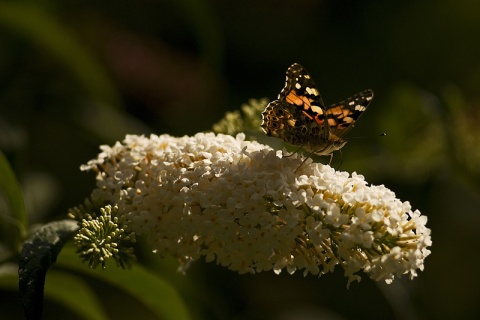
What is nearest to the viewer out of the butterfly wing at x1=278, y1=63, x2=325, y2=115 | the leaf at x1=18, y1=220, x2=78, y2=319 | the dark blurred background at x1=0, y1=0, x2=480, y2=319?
the leaf at x1=18, y1=220, x2=78, y2=319

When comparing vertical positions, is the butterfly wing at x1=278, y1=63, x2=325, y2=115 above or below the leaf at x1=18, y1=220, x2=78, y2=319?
above

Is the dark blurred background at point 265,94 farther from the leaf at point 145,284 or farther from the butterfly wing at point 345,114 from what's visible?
the butterfly wing at point 345,114

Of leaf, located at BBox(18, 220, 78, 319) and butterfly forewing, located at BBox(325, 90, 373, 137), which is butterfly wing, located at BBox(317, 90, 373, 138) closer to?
butterfly forewing, located at BBox(325, 90, 373, 137)

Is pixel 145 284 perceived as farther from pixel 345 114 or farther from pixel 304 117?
pixel 345 114

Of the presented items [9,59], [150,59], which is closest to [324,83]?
[150,59]

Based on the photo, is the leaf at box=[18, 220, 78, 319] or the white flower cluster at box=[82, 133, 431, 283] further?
the white flower cluster at box=[82, 133, 431, 283]

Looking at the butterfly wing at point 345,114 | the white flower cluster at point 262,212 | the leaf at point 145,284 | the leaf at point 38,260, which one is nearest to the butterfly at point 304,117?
the butterfly wing at point 345,114

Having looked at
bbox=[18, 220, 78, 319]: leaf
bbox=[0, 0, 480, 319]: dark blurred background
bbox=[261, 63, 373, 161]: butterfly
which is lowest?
bbox=[18, 220, 78, 319]: leaf

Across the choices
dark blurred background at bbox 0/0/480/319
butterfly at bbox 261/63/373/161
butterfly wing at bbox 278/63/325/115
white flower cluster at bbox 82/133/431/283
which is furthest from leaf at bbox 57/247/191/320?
butterfly wing at bbox 278/63/325/115
